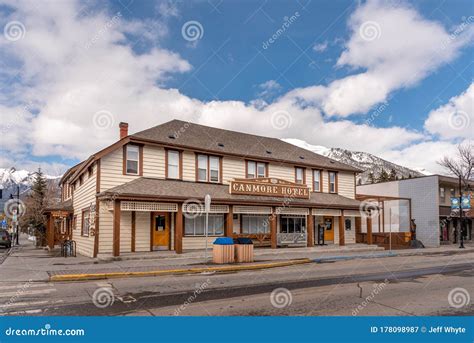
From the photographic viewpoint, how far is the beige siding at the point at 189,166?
24.6 metres

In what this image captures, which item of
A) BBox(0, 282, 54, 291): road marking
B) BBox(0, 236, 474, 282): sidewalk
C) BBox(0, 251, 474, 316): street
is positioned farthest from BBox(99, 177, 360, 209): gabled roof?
BBox(0, 282, 54, 291): road marking

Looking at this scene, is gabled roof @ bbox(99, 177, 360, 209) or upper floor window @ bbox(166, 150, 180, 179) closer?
gabled roof @ bbox(99, 177, 360, 209)

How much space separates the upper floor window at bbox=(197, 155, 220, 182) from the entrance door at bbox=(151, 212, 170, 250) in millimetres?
3389

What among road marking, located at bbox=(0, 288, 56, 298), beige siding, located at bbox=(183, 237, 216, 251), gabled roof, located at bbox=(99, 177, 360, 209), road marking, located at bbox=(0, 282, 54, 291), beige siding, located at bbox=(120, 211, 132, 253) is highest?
gabled roof, located at bbox=(99, 177, 360, 209)

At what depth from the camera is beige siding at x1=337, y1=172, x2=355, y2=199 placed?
107ft

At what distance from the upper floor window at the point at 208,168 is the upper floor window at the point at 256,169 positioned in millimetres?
2462

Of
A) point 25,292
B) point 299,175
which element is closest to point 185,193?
point 299,175

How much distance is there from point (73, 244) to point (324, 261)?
13.7 metres

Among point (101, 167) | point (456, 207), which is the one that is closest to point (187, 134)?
point (101, 167)

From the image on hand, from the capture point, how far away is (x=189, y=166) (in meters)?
24.8

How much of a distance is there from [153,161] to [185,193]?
114 inches

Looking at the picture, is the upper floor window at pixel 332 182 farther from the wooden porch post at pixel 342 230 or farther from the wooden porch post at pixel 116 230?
the wooden porch post at pixel 116 230

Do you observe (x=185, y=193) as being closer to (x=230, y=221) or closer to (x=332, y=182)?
(x=230, y=221)

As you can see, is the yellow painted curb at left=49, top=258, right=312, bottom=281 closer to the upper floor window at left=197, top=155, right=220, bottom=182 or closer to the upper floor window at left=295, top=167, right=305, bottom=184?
the upper floor window at left=197, top=155, right=220, bottom=182
